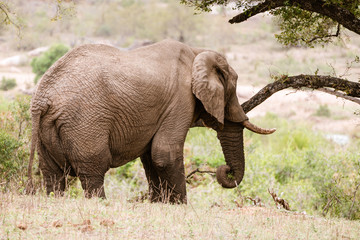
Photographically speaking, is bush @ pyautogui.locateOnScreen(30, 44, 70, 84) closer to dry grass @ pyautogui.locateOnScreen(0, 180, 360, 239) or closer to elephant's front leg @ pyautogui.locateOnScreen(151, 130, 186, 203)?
elephant's front leg @ pyautogui.locateOnScreen(151, 130, 186, 203)

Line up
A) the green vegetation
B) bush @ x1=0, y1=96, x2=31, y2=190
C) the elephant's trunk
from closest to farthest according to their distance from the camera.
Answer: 1. the elephant's trunk
2. bush @ x1=0, y1=96, x2=31, y2=190
3. the green vegetation

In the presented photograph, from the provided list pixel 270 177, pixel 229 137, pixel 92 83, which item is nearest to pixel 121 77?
pixel 92 83

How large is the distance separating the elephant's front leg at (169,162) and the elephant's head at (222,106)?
2.58 ft

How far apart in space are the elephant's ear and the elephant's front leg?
0.71 m

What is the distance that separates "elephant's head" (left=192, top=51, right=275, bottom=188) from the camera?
891cm

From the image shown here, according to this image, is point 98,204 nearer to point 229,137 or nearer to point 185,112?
point 185,112

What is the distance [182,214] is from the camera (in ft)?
23.7

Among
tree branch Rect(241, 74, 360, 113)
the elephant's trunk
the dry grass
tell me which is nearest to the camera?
the dry grass

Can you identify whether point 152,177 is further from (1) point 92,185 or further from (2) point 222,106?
(2) point 222,106

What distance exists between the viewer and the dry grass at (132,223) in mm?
5859

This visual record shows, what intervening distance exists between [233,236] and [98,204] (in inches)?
72.4

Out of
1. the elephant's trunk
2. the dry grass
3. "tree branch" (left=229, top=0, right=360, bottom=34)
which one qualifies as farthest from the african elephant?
"tree branch" (left=229, top=0, right=360, bottom=34)

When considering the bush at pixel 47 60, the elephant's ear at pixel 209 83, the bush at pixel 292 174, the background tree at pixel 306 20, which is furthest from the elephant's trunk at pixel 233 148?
the bush at pixel 47 60

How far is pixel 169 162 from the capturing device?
28.5 feet
